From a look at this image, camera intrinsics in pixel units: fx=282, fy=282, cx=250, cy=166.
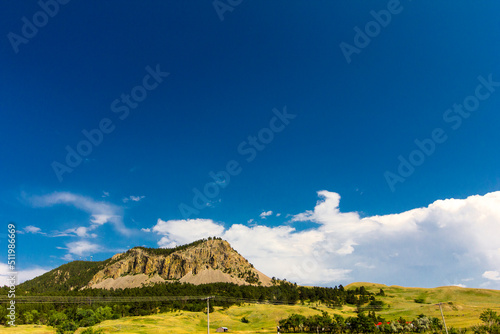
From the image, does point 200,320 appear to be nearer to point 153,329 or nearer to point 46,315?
point 153,329

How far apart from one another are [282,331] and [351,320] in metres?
34.5

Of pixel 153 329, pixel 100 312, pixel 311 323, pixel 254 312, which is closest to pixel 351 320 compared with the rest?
pixel 311 323

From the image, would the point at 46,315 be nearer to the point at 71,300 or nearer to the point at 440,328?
the point at 71,300

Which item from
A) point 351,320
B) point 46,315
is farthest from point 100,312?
point 351,320

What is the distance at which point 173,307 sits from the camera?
640 ft

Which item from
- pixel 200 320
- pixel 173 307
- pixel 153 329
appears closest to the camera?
pixel 153 329

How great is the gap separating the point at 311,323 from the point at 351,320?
61.1 feet

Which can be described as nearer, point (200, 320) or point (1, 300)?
point (200, 320)

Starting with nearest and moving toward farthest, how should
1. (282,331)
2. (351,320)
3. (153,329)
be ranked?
1. (153,329)
2. (351,320)
3. (282,331)

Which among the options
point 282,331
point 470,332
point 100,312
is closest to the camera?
point 470,332

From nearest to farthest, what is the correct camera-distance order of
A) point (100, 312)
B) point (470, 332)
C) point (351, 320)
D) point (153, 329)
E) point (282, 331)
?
point (470, 332) < point (153, 329) < point (351, 320) < point (282, 331) < point (100, 312)

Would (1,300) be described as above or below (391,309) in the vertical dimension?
above

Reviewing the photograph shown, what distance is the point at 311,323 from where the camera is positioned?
133 meters

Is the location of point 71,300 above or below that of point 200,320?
above
